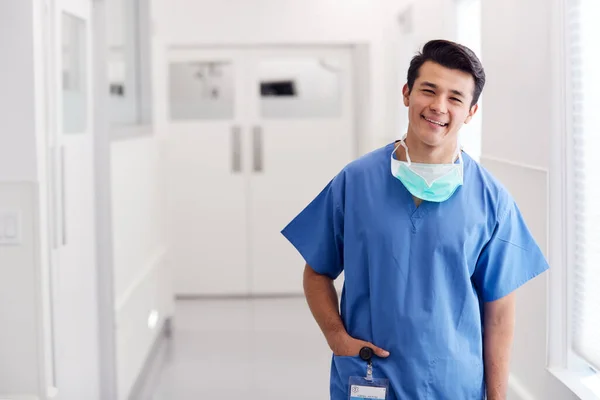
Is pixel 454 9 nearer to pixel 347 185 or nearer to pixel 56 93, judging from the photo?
pixel 56 93

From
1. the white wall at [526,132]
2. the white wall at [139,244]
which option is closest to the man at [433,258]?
the white wall at [526,132]

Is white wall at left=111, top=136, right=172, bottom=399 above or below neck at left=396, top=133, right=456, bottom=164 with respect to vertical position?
below

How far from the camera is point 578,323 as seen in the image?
282 centimetres

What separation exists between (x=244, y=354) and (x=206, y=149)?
213 cm

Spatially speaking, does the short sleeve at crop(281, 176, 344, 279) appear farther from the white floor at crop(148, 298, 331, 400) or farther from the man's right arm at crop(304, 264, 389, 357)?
the white floor at crop(148, 298, 331, 400)

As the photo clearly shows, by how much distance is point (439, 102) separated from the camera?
1.87 metres

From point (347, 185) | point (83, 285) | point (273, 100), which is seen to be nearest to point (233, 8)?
point (273, 100)

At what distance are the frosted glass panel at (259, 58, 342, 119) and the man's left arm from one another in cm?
478

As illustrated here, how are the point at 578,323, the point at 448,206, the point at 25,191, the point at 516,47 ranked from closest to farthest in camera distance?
the point at 448,206 → the point at 25,191 → the point at 578,323 → the point at 516,47

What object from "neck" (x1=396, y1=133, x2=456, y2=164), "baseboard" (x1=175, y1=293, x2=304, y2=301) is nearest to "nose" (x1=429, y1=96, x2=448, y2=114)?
"neck" (x1=396, y1=133, x2=456, y2=164)

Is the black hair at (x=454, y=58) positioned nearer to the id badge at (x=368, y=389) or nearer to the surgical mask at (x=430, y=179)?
the surgical mask at (x=430, y=179)

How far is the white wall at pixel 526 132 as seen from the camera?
289 cm

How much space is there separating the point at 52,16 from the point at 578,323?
2.08 meters

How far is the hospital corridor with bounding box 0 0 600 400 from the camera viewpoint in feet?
6.36
